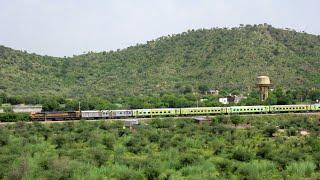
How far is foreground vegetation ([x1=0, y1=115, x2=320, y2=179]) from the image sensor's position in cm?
2556

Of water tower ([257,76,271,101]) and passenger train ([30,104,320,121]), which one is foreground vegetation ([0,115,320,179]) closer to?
A: passenger train ([30,104,320,121])

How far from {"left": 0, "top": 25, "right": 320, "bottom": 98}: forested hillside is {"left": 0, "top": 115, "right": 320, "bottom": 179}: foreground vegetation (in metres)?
50.3

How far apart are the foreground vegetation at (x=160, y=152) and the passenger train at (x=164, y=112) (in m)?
6.24

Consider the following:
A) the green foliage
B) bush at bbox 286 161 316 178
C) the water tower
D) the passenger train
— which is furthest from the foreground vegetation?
the water tower

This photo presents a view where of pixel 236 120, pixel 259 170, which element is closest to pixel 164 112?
pixel 236 120

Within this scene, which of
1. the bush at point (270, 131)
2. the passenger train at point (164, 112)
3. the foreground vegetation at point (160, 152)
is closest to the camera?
the foreground vegetation at point (160, 152)

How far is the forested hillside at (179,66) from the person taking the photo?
107812mm

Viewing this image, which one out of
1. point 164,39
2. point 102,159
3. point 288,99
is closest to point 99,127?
point 102,159

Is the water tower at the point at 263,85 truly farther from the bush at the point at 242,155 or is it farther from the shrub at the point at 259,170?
the shrub at the point at 259,170

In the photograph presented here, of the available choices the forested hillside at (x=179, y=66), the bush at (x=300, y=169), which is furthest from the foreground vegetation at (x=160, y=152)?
the forested hillside at (x=179, y=66)

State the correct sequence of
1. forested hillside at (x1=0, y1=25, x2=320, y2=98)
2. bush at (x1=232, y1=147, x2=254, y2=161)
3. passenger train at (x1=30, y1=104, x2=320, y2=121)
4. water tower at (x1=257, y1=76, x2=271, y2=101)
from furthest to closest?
forested hillside at (x1=0, y1=25, x2=320, y2=98)
water tower at (x1=257, y1=76, x2=271, y2=101)
passenger train at (x1=30, y1=104, x2=320, y2=121)
bush at (x1=232, y1=147, x2=254, y2=161)

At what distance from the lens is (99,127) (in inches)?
2053

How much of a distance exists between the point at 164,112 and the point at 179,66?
6036cm

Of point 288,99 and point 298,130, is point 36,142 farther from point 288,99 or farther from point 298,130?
point 288,99
